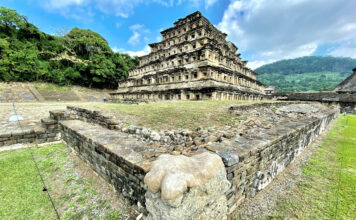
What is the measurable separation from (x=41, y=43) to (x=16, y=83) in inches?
455

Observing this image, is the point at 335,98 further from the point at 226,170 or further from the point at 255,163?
Answer: the point at 226,170

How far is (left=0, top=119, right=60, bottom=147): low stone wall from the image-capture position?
4655mm

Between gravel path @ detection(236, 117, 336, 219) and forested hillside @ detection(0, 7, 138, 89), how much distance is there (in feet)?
109

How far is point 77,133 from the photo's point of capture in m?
4.03

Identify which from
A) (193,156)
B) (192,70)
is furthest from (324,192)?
(192,70)

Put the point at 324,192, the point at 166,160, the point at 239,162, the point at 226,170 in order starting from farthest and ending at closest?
the point at 324,192 < the point at 239,162 < the point at 226,170 < the point at 166,160

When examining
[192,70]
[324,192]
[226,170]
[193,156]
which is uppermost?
[192,70]

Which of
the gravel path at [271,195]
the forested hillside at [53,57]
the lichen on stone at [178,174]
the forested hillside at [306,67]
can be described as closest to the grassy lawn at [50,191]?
the lichen on stone at [178,174]

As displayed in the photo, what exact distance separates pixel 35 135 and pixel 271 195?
25.5ft

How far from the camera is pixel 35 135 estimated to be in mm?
5133

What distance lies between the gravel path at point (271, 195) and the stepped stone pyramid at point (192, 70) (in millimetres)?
11461

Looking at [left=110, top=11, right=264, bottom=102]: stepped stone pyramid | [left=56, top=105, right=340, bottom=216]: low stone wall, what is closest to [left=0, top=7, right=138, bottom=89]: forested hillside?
[left=110, top=11, right=264, bottom=102]: stepped stone pyramid

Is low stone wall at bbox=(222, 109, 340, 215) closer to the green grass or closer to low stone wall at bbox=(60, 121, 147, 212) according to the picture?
low stone wall at bbox=(60, 121, 147, 212)

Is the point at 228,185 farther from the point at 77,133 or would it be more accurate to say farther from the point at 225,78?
the point at 225,78
